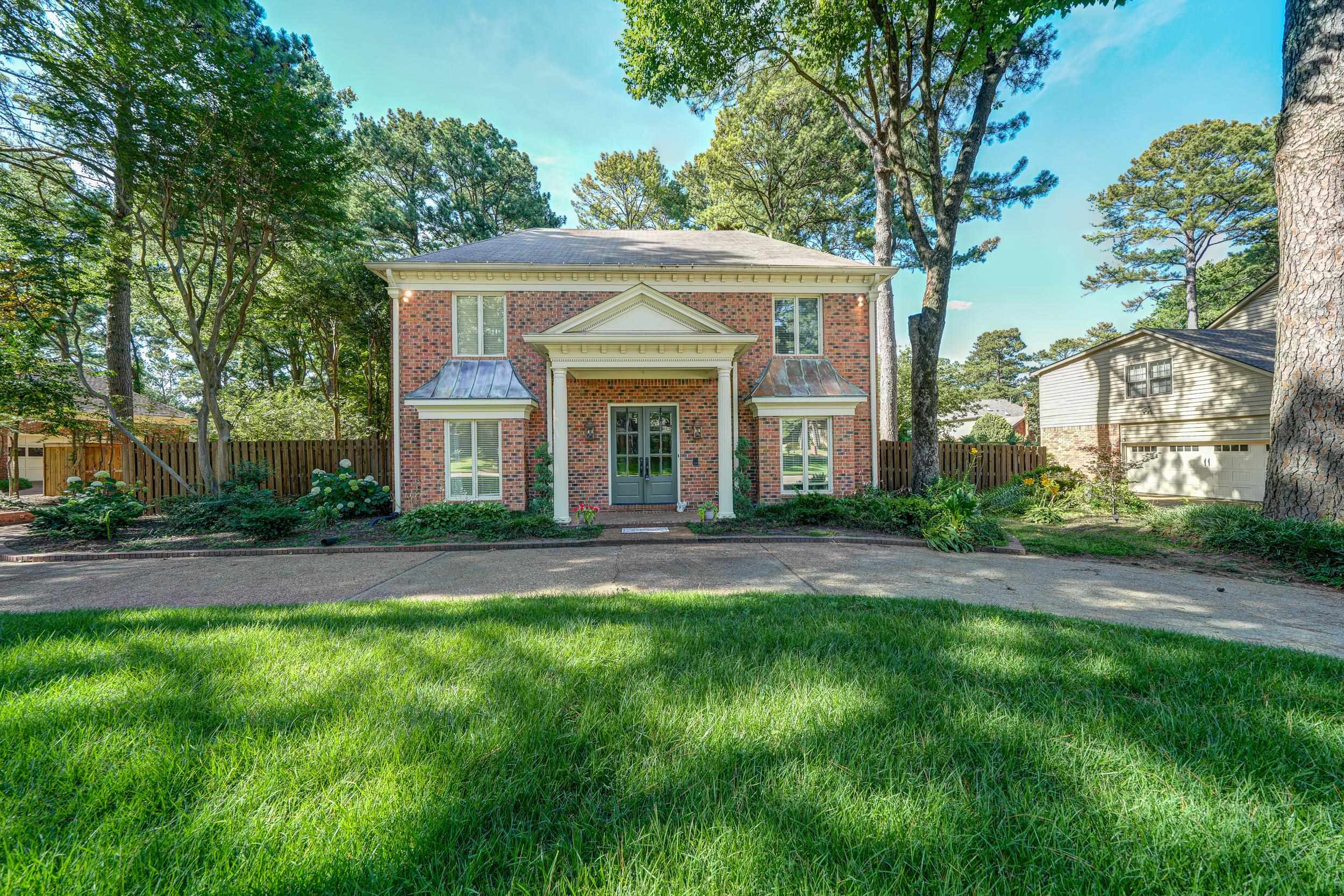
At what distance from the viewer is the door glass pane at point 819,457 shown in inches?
411

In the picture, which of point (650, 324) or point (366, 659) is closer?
point (366, 659)

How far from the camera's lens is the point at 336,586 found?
17.3ft

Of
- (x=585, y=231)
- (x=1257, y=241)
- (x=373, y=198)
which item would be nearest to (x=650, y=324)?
(x=585, y=231)

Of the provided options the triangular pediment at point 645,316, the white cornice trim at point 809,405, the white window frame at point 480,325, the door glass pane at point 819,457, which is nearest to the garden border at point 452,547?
the door glass pane at point 819,457

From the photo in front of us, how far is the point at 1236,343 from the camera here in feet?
44.6

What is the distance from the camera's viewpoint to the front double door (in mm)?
10742

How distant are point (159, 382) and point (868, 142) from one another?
140 ft

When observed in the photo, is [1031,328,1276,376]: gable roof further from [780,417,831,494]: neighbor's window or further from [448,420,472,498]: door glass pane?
[448,420,472,498]: door glass pane

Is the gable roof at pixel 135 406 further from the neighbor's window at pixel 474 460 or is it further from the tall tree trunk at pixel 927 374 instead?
the tall tree trunk at pixel 927 374

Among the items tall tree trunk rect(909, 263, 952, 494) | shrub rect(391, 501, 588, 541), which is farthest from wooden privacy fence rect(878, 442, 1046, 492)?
shrub rect(391, 501, 588, 541)

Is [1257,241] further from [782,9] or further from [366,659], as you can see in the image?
[366,659]

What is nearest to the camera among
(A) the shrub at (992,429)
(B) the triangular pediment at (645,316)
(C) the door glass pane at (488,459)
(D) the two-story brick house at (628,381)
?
(B) the triangular pediment at (645,316)

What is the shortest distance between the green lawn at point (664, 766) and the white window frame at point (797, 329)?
28.1 feet

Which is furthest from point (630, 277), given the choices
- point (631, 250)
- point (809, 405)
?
point (809, 405)
